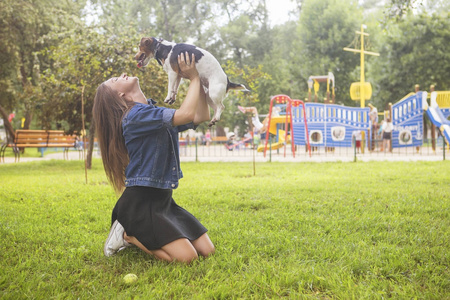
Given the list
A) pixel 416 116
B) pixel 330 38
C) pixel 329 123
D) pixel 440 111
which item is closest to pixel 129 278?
pixel 329 123

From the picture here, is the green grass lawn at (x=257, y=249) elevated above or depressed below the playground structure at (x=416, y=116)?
below

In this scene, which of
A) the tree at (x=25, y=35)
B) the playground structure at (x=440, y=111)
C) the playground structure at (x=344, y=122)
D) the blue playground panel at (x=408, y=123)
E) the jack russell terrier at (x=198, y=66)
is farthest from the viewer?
the playground structure at (x=344, y=122)

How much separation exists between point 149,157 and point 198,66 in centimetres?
79

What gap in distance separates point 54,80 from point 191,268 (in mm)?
8368

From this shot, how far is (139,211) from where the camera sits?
301 centimetres

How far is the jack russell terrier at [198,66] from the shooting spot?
9.05ft

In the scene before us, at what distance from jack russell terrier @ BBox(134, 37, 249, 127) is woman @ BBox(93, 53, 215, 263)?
61mm

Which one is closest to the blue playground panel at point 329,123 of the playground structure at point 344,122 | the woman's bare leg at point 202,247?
the playground structure at point 344,122

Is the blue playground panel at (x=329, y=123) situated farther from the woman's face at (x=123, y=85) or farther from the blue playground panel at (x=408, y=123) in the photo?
the woman's face at (x=123, y=85)

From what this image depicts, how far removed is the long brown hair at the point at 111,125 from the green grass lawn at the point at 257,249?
80 centimetres

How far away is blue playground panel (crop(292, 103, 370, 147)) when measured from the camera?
1786 cm

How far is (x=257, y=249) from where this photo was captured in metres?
3.34

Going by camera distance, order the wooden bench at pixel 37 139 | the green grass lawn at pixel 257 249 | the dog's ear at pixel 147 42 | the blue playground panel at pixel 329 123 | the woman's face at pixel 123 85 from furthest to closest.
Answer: the blue playground panel at pixel 329 123 → the wooden bench at pixel 37 139 → the woman's face at pixel 123 85 → the dog's ear at pixel 147 42 → the green grass lawn at pixel 257 249

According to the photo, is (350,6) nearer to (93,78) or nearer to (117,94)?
(93,78)
